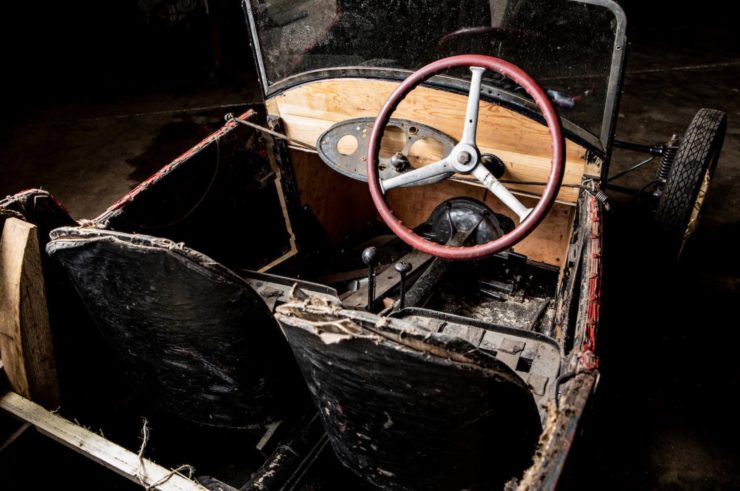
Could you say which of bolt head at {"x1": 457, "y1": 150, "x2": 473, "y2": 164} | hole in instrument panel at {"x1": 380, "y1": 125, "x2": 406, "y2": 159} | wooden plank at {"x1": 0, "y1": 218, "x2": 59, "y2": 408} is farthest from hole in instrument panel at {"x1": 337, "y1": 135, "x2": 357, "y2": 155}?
wooden plank at {"x1": 0, "y1": 218, "x2": 59, "y2": 408}

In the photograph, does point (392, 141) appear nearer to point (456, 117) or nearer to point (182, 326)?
point (456, 117)

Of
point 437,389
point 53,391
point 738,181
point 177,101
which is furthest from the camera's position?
point 177,101

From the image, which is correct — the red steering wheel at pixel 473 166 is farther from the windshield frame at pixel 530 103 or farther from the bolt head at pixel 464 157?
the windshield frame at pixel 530 103

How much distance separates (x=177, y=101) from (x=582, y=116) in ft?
16.7

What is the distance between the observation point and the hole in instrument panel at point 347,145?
2.24 metres

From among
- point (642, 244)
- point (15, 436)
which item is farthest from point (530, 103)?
point (15, 436)

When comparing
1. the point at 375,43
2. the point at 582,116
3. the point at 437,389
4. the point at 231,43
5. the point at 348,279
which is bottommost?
the point at 348,279

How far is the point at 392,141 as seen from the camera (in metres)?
2.18

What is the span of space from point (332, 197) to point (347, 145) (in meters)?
0.73

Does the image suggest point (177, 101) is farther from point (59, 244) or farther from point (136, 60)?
point (59, 244)

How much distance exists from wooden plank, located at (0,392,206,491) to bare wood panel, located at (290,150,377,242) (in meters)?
1.46

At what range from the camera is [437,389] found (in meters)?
1.02

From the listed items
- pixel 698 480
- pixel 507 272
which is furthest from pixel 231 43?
pixel 698 480

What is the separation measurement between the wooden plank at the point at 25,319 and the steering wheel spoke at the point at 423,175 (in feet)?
3.81
